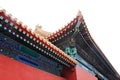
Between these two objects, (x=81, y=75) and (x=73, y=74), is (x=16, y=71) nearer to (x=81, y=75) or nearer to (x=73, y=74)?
(x=73, y=74)

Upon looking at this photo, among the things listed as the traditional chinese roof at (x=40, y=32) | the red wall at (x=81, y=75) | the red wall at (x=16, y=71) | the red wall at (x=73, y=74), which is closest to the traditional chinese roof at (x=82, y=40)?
the red wall at (x=81, y=75)

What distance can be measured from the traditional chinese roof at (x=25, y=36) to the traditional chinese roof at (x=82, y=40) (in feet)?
3.96

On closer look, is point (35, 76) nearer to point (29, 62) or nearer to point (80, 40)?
point (29, 62)

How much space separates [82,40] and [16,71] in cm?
348

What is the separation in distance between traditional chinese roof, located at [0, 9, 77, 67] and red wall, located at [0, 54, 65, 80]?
1.90 ft

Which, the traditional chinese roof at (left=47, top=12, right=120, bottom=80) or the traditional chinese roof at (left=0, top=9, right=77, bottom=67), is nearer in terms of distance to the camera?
the traditional chinese roof at (left=0, top=9, right=77, bottom=67)

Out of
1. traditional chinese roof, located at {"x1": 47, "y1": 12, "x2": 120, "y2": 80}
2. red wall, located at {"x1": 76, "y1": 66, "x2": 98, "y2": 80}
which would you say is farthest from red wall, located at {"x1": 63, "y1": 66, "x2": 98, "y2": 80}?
traditional chinese roof, located at {"x1": 47, "y1": 12, "x2": 120, "y2": 80}

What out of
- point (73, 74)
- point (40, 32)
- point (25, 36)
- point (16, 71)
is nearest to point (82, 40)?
point (73, 74)

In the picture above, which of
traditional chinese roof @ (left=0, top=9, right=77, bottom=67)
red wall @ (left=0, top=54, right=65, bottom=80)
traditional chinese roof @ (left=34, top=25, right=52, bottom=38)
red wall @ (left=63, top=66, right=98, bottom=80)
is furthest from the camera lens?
traditional chinese roof @ (left=34, top=25, right=52, bottom=38)

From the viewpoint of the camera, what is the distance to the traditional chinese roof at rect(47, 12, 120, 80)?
5.68 m

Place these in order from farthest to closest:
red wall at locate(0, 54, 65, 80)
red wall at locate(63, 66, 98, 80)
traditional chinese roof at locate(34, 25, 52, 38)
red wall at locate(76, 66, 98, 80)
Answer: traditional chinese roof at locate(34, 25, 52, 38) < red wall at locate(76, 66, 98, 80) < red wall at locate(63, 66, 98, 80) < red wall at locate(0, 54, 65, 80)

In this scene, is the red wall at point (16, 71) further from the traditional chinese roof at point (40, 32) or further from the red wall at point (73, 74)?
the traditional chinese roof at point (40, 32)

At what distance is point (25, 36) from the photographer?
3779 mm

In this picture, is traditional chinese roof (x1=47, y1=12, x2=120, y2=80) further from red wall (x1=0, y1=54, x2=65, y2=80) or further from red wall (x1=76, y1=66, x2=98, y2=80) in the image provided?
red wall (x1=0, y1=54, x2=65, y2=80)
